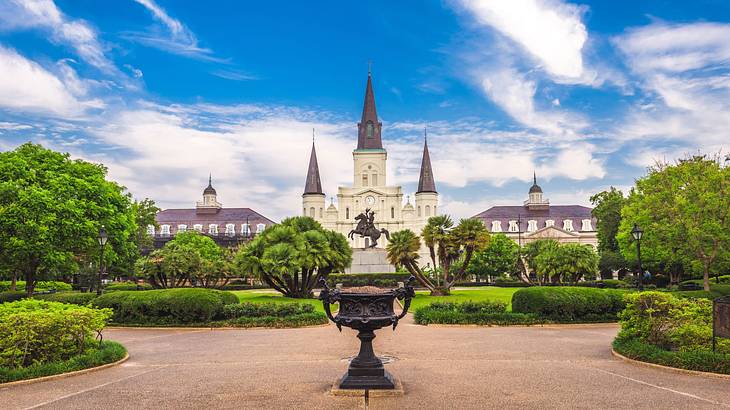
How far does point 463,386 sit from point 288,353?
17.8 ft

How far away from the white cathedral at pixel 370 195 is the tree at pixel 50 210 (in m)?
65.5

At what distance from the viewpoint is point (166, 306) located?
19.6m

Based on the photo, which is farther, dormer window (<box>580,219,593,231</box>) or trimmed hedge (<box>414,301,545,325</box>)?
dormer window (<box>580,219,593,231</box>)

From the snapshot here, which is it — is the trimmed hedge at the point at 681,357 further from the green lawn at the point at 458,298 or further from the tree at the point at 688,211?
the tree at the point at 688,211

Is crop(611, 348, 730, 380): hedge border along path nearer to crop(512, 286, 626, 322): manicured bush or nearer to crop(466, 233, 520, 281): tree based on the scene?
crop(512, 286, 626, 322): manicured bush

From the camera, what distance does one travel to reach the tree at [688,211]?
96.9 feet

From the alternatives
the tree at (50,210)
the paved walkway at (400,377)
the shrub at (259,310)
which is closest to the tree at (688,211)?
the paved walkway at (400,377)

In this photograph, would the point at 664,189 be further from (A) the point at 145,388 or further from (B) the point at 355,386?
(A) the point at 145,388

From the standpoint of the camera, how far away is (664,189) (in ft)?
106

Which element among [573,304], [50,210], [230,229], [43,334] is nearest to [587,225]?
[230,229]

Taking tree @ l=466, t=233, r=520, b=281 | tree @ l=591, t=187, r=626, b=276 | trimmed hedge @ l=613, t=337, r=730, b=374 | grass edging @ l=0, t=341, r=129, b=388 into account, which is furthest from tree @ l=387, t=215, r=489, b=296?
tree @ l=591, t=187, r=626, b=276

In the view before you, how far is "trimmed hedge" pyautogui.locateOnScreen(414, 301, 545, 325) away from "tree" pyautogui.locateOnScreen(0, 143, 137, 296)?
17807 millimetres

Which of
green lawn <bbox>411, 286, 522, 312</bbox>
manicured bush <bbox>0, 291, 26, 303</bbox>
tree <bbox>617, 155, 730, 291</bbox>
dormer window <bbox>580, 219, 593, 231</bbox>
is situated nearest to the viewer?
manicured bush <bbox>0, 291, 26, 303</bbox>

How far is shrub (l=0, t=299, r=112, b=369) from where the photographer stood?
10.4 m
